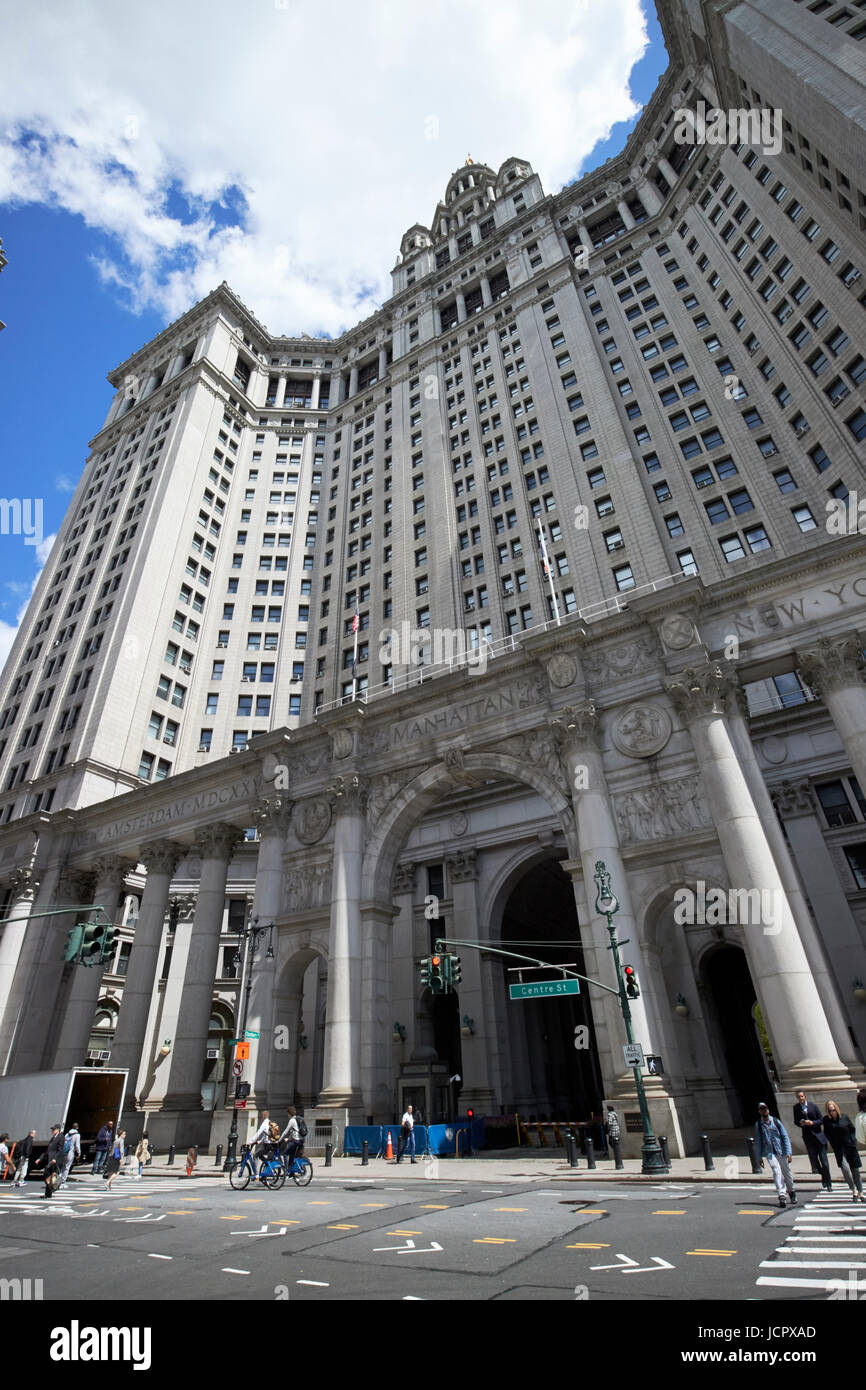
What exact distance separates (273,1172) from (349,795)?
51.9 feet

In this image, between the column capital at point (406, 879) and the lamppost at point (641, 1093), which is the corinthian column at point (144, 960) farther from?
the lamppost at point (641, 1093)

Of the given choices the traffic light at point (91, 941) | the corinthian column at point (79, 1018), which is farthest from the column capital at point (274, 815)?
the traffic light at point (91, 941)

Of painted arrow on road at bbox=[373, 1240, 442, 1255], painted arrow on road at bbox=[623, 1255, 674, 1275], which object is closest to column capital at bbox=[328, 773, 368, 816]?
painted arrow on road at bbox=[373, 1240, 442, 1255]

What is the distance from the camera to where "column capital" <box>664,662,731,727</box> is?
84.6ft

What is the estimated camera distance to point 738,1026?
Result: 37.8 meters

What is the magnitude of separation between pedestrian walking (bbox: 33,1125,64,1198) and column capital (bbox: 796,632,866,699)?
27.8m

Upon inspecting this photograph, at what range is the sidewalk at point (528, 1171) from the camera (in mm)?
16153

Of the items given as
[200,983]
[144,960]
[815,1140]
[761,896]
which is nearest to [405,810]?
[200,983]

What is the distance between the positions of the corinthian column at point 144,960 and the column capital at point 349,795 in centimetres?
1174

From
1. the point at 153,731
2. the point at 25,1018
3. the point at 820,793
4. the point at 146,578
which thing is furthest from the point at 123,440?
the point at 820,793

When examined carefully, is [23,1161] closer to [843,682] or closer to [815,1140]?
[815,1140]

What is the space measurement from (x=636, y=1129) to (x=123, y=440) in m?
81.3
